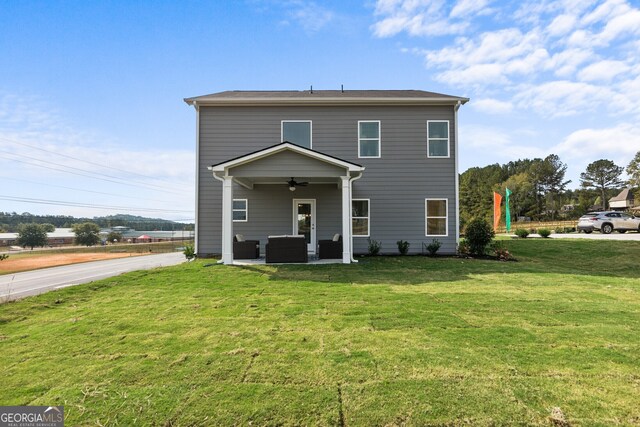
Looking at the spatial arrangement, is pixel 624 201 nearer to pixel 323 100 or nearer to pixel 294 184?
pixel 323 100

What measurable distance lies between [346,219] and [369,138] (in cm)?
424

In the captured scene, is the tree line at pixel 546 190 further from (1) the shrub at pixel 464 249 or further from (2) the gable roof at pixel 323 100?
(2) the gable roof at pixel 323 100

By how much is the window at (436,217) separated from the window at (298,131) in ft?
17.3

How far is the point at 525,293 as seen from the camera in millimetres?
5836

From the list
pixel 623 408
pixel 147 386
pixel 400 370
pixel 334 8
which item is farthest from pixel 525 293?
pixel 334 8

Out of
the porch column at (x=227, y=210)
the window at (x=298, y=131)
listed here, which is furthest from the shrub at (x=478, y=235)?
the porch column at (x=227, y=210)

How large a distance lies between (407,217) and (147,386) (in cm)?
1066

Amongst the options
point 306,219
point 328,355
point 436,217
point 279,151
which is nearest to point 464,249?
point 436,217

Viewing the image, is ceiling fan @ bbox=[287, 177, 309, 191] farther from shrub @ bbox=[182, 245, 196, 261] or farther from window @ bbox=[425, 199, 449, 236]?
window @ bbox=[425, 199, 449, 236]

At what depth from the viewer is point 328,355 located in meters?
3.10

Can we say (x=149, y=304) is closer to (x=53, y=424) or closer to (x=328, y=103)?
(x=53, y=424)

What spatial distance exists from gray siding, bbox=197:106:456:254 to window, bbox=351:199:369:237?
0.19 meters

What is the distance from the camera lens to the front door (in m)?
11.9

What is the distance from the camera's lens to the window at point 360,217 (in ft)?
39.3
